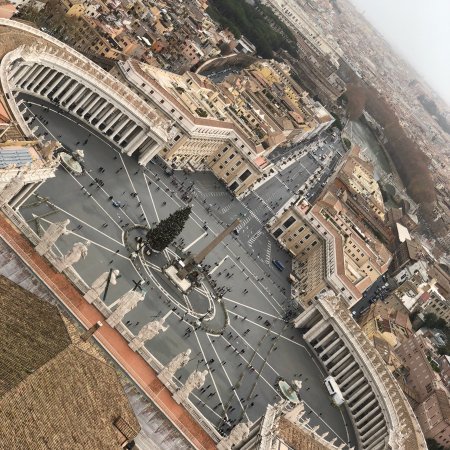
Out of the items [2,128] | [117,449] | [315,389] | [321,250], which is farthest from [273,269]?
[117,449]

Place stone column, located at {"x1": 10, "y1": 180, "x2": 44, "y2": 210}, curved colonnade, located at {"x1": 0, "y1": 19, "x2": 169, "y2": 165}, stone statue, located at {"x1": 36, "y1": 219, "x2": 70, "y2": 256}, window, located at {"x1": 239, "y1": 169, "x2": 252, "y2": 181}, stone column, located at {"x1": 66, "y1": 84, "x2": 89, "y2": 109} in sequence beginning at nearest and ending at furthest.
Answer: stone statue, located at {"x1": 36, "y1": 219, "x2": 70, "y2": 256} < stone column, located at {"x1": 10, "y1": 180, "x2": 44, "y2": 210} < curved colonnade, located at {"x1": 0, "y1": 19, "x2": 169, "y2": 165} < stone column, located at {"x1": 66, "y1": 84, "x2": 89, "y2": 109} < window, located at {"x1": 239, "y1": 169, "x2": 252, "y2": 181}

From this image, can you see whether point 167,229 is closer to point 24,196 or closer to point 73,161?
point 73,161

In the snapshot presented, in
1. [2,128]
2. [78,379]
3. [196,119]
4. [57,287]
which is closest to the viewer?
[78,379]

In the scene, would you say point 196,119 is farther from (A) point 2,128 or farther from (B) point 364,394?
(B) point 364,394

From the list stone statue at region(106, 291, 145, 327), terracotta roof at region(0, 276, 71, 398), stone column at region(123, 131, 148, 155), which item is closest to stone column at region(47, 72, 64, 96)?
stone column at region(123, 131, 148, 155)

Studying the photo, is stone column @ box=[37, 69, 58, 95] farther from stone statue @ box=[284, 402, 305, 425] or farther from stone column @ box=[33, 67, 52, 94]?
stone statue @ box=[284, 402, 305, 425]

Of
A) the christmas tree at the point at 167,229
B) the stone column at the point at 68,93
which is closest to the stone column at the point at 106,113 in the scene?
the stone column at the point at 68,93

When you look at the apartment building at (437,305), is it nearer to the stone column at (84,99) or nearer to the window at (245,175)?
the window at (245,175)
